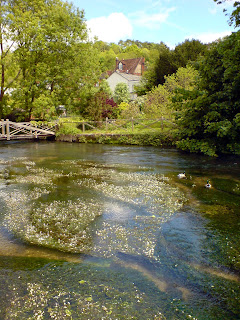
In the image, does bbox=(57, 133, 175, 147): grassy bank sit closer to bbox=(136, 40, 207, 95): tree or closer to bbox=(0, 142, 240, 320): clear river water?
bbox=(0, 142, 240, 320): clear river water

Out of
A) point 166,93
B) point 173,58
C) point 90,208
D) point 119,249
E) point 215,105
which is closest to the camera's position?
point 119,249

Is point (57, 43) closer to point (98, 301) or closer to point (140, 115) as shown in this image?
point (140, 115)

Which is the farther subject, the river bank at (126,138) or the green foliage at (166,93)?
the green foliage at (166,93)

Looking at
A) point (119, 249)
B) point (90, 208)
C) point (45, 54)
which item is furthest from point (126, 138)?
point (119, 249)

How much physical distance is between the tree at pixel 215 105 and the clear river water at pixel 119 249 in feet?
24.9

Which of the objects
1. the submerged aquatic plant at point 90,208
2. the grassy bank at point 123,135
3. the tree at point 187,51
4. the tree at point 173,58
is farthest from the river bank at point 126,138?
the tree at point 187,51

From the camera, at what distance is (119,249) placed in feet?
20.6

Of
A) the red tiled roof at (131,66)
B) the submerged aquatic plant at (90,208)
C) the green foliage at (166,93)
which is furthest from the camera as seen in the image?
the red tiled roof at (131,66)

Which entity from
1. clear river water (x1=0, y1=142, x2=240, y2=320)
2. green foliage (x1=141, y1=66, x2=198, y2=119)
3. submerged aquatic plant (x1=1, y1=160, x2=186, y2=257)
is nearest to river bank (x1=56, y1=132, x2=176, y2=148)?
green foliage (x1=141, y1=66, x2=198, y2=119)

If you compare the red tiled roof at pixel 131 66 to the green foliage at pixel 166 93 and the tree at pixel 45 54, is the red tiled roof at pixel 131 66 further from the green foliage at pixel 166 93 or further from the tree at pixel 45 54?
the green foliage at pixel 166 93

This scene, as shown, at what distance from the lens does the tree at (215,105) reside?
1794cm

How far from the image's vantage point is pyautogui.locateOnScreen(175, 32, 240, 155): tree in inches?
706

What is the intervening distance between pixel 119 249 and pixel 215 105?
15266mm

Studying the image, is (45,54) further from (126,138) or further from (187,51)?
(187,51)
